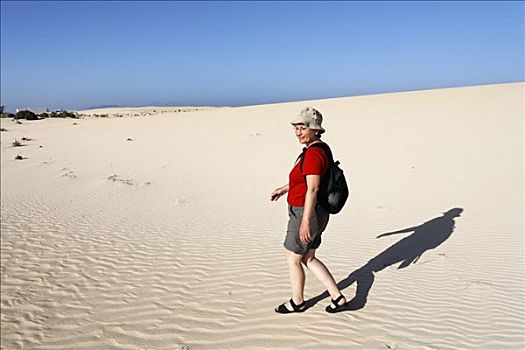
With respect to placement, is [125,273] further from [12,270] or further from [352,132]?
[352,132]

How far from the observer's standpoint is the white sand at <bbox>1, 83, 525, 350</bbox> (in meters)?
4.20

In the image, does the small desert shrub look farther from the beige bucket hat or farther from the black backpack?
the black backpack

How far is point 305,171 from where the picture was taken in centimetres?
343

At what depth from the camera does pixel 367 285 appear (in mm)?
5086

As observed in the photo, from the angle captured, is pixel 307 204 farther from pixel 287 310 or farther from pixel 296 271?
pixel 287 310

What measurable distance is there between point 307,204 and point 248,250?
3447 mm

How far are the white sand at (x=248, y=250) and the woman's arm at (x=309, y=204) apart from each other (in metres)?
1.03

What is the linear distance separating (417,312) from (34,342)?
390 cm

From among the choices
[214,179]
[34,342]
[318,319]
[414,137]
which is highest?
[414,137]

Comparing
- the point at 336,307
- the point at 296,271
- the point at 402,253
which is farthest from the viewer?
the point at 402,253

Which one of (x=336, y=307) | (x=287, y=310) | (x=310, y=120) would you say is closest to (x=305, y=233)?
(x=310, y=120)

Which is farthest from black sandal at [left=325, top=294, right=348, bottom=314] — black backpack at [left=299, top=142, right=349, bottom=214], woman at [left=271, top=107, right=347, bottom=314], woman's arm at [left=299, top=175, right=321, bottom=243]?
black backpack at [left=299, top=142, right=349, bottom=214]

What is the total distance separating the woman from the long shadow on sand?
2.37ft

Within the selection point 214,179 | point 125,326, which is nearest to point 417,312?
point 125,326
